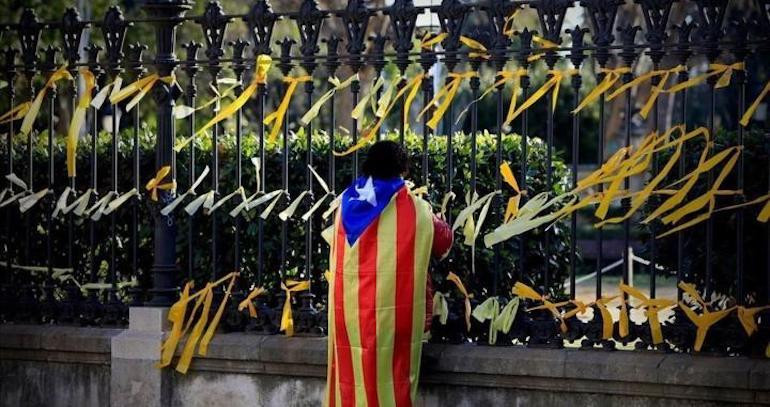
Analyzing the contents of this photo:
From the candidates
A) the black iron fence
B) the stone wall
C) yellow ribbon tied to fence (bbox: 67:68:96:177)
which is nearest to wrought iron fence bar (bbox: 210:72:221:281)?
the black iron fence

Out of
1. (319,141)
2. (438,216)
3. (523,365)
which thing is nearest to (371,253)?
(438,216)

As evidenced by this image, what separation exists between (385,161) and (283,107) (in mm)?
1106

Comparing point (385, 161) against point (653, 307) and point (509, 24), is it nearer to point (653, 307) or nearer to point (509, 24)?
point (509, 24)

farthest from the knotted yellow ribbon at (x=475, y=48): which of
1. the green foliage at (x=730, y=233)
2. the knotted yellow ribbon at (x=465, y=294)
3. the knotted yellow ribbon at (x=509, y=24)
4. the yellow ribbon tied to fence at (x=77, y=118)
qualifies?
the yellow ribbon tied to fence at (x=77, y=118)

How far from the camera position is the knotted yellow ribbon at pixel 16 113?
9109 mm

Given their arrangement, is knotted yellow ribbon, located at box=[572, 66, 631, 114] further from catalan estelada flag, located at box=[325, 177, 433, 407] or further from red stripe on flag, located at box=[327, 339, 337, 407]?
red stripe on flag, located at box=[327, 339, 337, 407]

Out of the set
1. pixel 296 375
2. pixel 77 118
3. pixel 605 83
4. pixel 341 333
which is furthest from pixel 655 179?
pixel 77 118

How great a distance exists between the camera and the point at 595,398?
23.8 ft

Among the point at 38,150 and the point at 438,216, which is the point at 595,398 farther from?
the point at 38,150

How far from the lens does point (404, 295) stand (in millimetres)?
7199

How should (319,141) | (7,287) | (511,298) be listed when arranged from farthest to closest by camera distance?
(7,287) < (319,141) < (511,298)

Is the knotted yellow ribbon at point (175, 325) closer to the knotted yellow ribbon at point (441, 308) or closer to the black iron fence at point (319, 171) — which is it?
the black iron fence at point (319, 171)

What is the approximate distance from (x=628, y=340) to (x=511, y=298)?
720 millimetres

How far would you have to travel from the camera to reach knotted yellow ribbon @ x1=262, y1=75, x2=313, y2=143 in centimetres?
805
